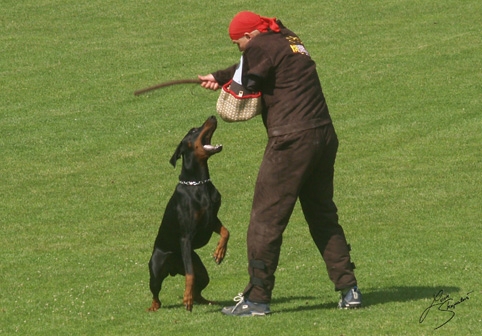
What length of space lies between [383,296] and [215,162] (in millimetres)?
7607

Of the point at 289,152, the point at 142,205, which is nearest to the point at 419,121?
the point at 142,205

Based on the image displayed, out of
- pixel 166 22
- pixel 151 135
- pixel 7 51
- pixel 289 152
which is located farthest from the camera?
pixel 166 22

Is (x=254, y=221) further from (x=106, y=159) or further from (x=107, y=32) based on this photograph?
(x=107, y=32)

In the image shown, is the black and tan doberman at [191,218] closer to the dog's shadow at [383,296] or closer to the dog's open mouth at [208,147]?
the dog's open mouth at [208,147]

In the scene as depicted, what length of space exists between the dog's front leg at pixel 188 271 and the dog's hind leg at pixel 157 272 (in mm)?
291

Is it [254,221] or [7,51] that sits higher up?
[254,221]

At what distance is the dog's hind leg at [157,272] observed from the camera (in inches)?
370

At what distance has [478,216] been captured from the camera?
1285 centimetres

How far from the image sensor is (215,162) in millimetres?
16734

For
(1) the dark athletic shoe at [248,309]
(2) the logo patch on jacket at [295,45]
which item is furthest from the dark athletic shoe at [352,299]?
(2) the logo patch on jacket at [295,45]

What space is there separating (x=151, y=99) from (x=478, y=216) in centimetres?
916

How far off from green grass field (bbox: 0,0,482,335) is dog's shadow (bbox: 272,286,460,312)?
36mm

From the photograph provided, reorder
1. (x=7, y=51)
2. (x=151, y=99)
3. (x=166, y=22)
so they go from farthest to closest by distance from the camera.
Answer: (x=166, y=22)
(x=7, y=51)
(x=151, y=99)

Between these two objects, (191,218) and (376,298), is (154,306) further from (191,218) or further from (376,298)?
(376,298)
